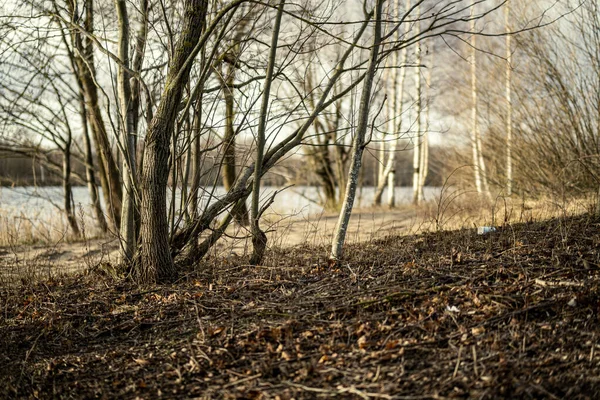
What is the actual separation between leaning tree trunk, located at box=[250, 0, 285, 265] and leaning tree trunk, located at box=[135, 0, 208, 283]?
69 cm

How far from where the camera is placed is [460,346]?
2.99 meters

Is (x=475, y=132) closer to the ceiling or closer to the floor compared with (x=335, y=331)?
closer to the ceiling

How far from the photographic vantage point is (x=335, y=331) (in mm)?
3297

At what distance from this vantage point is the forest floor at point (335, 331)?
2740 mm

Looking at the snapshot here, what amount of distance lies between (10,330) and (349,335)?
263 cm

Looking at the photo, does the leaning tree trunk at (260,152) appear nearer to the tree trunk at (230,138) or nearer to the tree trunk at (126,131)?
the tree trunk at (230,138)

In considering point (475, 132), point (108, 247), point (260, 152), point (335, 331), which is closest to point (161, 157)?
→ point (260, 152)

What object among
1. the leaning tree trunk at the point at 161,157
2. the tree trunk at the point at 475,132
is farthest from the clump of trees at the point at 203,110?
the tree trunk at the point at 475,132

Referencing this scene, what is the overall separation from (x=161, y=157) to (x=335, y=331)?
92.7 inches

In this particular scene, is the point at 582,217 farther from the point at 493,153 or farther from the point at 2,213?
the point at 2,213

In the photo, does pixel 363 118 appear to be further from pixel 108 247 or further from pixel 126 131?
pixel 108 247

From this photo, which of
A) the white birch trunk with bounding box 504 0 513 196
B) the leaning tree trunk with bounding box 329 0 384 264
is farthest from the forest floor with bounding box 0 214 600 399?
the white birch trunk with bounding box 504 0 513 196

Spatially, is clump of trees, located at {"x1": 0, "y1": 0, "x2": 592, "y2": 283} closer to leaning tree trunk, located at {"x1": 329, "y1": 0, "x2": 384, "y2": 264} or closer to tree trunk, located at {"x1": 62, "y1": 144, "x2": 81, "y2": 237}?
leaning tree trunk, located at {"x1": 329, "y1": 0, "x2": 384, "y2": 264}

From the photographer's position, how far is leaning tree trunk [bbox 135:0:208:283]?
4652mm
